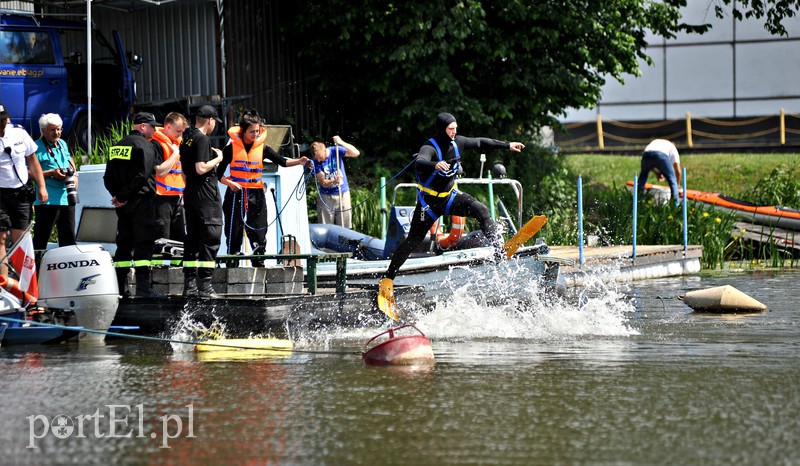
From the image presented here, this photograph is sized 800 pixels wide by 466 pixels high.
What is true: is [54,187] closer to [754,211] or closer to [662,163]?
[662,163]

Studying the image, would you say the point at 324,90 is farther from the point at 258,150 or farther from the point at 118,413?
the point at 118,413

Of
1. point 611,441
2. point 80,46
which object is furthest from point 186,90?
point 611,441

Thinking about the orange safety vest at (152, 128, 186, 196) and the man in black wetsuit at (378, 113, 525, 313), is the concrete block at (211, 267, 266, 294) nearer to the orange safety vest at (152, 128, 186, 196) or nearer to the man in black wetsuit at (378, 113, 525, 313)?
the orange safety vest at (152, 128, 186, 196)

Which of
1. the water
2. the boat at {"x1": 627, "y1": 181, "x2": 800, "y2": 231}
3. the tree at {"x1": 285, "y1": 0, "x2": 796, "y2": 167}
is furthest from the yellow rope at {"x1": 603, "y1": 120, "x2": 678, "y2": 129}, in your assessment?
the water

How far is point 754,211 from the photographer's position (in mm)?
20625

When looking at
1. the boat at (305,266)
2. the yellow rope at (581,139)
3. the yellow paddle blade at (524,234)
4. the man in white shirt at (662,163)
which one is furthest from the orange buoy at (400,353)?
the yellow rope at (581,139)

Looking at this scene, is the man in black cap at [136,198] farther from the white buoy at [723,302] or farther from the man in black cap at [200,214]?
the white buoy at [723,302]

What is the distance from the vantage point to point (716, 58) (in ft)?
102

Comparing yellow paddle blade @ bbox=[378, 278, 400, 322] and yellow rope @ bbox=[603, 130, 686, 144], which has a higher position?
yellow rope @ bbox=[603, 130, 686, 144]

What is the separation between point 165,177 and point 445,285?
9.99 ft

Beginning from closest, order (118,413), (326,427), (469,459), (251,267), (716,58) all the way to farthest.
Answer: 1. (469,459)
2. (326,427)
3. (118,413)
4. (251,267)
5. (716,58)

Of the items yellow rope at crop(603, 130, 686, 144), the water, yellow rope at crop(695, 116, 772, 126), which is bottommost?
the water

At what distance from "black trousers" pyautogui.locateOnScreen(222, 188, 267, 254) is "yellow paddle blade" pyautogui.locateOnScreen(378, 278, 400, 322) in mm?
1260

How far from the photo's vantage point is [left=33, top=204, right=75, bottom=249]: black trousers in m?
11.6
